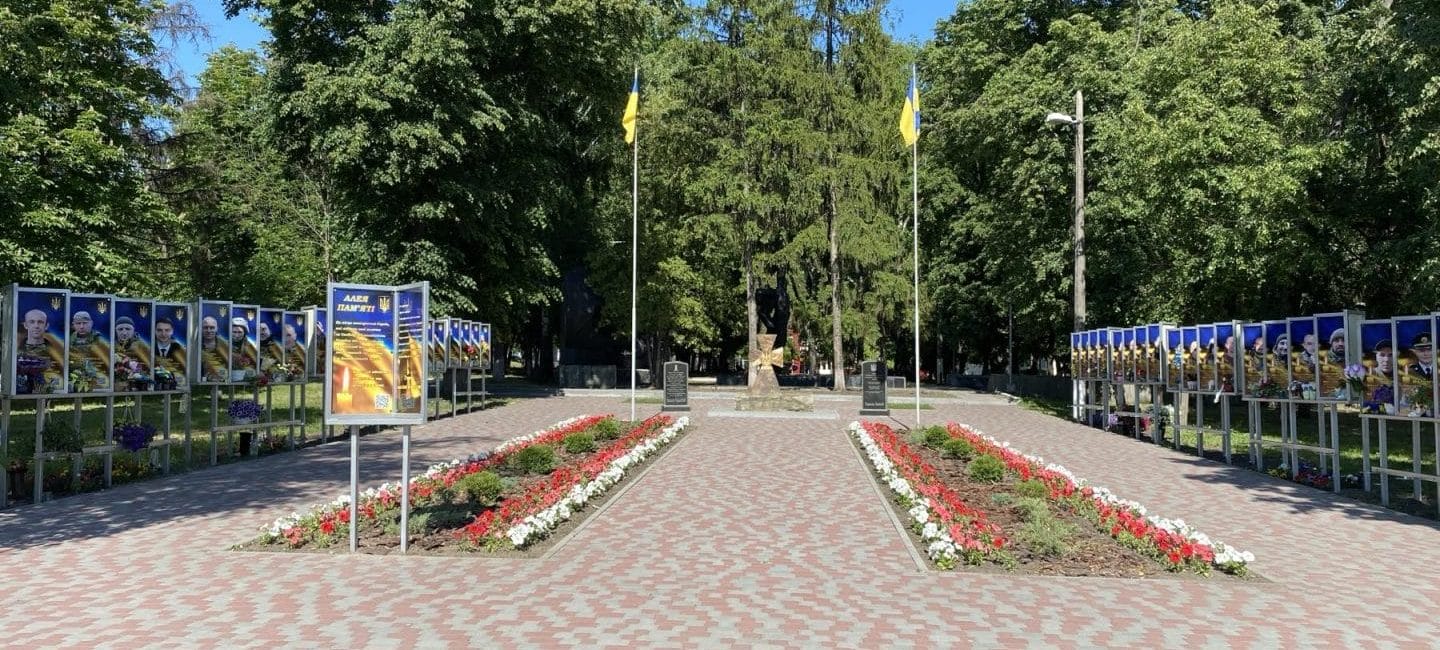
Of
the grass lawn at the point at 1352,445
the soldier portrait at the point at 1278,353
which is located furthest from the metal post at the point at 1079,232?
the soldier portrait at the point at 1278,353

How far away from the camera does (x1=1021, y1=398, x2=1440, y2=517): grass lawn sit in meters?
12.2

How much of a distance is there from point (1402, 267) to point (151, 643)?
77.3 feet

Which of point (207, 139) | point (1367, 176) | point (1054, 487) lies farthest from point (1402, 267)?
point (207, 139)

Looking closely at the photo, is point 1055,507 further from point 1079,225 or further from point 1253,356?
point 1079,225

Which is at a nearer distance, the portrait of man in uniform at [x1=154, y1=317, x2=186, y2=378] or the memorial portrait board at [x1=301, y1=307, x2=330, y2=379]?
the portrait of man in uniform at [x1=154, y1=317, x2=186, y2=378]

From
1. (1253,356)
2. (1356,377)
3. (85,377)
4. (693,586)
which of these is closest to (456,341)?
(85,377)

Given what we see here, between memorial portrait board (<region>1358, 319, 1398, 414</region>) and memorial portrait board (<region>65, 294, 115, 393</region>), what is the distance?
52.9ft

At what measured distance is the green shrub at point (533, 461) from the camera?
44.5 ft

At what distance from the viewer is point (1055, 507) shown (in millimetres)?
10570

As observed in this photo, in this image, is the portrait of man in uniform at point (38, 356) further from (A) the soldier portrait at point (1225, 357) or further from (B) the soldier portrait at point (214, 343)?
(A) the soldier portrait at point (1225, 357)

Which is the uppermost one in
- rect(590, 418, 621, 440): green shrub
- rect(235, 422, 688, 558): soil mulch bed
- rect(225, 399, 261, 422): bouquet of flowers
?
rect(225, 399, 261, 422): bouquet of flowers

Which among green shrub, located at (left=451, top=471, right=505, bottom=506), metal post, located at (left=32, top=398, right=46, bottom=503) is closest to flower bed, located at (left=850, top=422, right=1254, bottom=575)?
green shrub, located at (left=451, top=471, right=505, bottom=506)

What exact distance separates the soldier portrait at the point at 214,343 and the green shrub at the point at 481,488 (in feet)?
21.2

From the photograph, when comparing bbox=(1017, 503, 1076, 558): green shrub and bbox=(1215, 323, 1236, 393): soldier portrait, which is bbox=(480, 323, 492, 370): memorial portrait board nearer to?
bbox=(1215, 323, 1236, 393): soldier portrait
